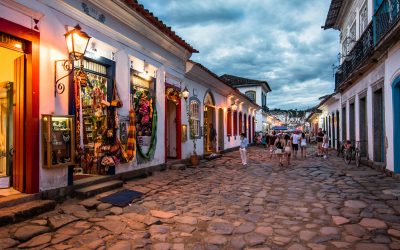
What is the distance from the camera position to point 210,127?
17.4 m

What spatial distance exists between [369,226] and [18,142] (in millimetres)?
6156

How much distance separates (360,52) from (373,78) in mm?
1865

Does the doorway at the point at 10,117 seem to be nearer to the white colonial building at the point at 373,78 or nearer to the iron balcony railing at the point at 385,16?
the white colonial building at the point at 373,78

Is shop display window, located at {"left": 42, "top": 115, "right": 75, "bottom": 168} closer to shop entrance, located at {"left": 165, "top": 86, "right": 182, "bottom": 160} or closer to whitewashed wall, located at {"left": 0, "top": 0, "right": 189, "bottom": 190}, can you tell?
whitewashed wall, located at {"left": 0, "top": 0, "right": 189, "bottom": 190}

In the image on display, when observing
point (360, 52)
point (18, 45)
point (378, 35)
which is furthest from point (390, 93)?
point (18, 45)

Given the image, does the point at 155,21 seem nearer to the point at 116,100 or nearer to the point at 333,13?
the point at 116,100

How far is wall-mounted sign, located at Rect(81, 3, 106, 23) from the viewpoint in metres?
6.88

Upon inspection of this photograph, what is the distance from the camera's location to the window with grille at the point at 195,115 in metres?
13.9

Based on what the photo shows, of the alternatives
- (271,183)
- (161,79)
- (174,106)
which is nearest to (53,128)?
(161,79)

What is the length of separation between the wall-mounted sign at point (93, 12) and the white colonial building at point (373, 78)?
7097 millimetres

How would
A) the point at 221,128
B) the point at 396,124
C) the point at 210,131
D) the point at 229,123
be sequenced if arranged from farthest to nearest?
the point at 229,123, the point at 221,128, the point at 210,131, the point at 396,124

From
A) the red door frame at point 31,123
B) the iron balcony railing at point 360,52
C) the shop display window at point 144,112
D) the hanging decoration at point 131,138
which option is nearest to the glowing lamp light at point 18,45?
the red door frame at point 31,123

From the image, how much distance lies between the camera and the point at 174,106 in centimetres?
1257

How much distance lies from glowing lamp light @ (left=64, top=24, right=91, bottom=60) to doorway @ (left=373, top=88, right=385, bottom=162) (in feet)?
33.3
